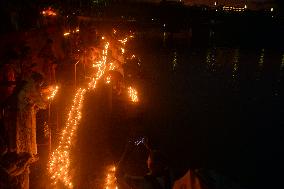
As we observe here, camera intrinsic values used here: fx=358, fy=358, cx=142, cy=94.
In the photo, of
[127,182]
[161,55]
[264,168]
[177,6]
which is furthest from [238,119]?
[177,6]

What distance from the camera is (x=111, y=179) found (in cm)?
960

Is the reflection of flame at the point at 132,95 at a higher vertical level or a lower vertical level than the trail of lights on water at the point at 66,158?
higher

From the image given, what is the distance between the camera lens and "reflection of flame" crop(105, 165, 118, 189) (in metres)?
9.16

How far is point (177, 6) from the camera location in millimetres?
Answer: 44875

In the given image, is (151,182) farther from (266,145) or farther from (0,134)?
(266,145)

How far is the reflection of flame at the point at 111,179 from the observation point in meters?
9.16

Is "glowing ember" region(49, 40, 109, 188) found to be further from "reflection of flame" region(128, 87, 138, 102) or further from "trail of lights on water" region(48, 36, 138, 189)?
"reflection of flame" region(128, 87, 138, 102)

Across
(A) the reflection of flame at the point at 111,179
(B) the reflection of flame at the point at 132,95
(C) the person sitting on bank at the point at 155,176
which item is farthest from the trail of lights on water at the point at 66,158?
(B) the reflection of flame at the point at 132,95

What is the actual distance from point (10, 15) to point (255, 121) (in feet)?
55.2

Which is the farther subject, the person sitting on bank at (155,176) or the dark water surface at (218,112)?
the dark water surface at (218,112)

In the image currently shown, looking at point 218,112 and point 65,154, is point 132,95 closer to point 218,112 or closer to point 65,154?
point 65,154

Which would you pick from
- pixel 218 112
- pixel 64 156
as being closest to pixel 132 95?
pixel 64 156

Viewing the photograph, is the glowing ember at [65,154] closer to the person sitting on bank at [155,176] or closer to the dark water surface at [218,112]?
the person sitting on bank at [155,176]

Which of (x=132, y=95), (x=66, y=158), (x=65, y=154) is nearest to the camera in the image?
(x=66, y=158)
